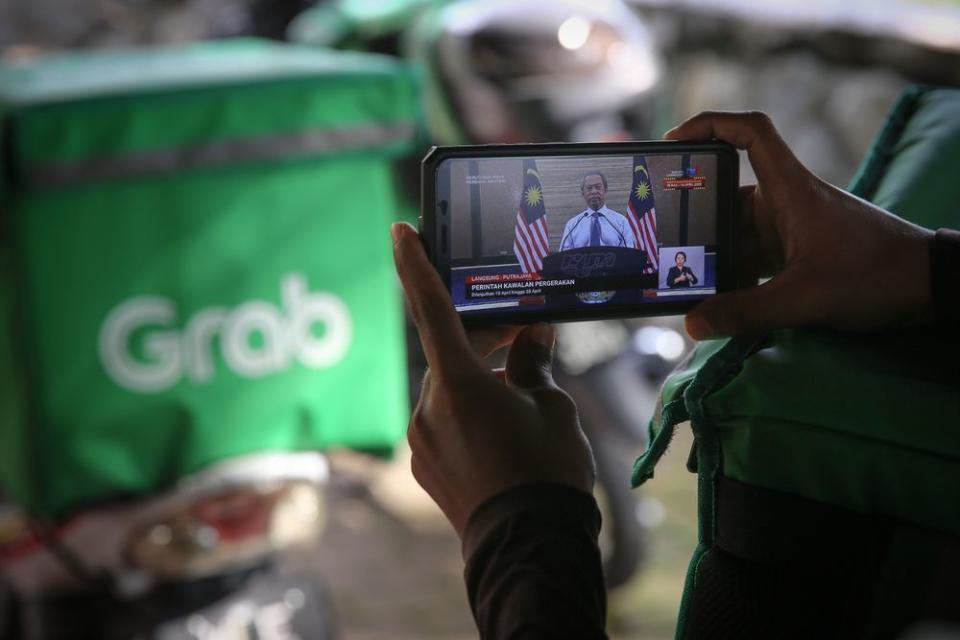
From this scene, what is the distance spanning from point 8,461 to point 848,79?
2.39 metres

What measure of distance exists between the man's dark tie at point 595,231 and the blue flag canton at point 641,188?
0.03 m

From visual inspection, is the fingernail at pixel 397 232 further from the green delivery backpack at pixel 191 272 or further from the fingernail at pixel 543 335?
the green delivery backpack at pixel 191 272

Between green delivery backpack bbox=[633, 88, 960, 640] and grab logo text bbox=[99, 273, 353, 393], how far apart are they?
781 millimetres

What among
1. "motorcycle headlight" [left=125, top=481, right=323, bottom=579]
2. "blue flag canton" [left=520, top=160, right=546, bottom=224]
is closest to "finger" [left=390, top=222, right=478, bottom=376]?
"blue flag canton" [left=520, top=160, right=546, bottom=224]

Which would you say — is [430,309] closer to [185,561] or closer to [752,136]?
[752,136]

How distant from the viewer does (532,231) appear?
33.0 inches

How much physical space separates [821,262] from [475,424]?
0.94ft

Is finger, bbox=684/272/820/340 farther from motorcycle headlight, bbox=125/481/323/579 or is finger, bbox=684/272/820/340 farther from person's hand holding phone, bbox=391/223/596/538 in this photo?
motorcycle headlight, bbox=125/481/323/579

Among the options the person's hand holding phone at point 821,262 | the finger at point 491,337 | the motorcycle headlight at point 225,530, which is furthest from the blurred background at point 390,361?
the person's hand holding phone at point 821,262

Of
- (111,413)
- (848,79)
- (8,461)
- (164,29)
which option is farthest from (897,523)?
(164,29)

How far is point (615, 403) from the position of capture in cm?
211

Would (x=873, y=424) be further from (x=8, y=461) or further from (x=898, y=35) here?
(x=898, y=35)

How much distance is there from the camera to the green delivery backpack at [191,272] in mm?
1355

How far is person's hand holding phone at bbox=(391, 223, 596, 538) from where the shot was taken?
2.13ft
